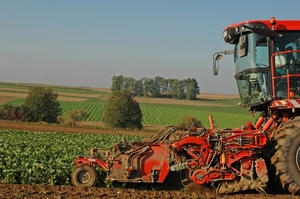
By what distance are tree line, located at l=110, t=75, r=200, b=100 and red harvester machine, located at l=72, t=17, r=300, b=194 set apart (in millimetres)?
84076

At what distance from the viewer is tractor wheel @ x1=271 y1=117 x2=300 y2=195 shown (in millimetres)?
7348

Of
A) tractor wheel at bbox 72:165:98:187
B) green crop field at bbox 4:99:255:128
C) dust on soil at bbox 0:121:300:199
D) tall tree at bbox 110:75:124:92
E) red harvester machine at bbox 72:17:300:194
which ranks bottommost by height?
green crop field at bbox 4:99:255:128

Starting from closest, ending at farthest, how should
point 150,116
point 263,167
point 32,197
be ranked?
point 32,197 → point 263,167 → point 150,116

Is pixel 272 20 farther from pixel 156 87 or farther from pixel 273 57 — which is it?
pixel 156 87

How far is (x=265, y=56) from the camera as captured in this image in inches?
305

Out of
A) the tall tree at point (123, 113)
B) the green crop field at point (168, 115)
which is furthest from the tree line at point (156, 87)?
the tall tree at point (123, 113)

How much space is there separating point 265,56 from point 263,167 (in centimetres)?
226

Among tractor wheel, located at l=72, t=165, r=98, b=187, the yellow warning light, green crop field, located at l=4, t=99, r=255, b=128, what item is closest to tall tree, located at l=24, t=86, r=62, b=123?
green crop field, located at l=4, t=99, r=255, b=128

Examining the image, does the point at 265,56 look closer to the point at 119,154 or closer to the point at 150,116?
the point at 119,154

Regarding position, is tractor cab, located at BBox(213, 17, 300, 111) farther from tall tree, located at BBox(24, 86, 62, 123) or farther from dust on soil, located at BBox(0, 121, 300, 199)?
tall tree, located at BBox(24, 86, 62, 123)

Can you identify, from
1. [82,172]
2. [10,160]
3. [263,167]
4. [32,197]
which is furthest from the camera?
[10,160]

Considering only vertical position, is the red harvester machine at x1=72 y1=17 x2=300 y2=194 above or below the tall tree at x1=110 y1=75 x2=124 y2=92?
below

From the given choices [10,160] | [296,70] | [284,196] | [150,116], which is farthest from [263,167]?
[150,116]

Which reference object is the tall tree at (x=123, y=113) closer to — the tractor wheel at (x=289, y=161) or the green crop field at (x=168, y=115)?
the green crop field at (x=168, y=115)
